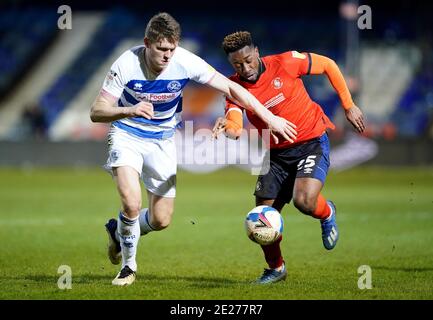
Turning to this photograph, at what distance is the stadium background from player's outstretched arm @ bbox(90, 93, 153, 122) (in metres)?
1.68

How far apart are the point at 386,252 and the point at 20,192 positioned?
1114cm

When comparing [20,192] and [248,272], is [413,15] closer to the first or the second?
[20,192]

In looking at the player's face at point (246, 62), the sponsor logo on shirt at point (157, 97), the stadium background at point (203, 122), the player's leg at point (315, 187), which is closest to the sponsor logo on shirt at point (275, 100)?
the player's face at point (246, 62)

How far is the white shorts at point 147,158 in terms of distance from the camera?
804 centimetres

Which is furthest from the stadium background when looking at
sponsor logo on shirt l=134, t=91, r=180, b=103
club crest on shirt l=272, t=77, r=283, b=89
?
club crest on shirt l=272, t=77, r=283, b=89

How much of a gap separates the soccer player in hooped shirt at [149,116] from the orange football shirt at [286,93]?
31 centimetres

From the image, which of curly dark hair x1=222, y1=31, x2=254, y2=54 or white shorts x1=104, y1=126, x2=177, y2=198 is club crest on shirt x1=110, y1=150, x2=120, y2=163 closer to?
white shorts x1=104, y1=126, x2=177, y2=198

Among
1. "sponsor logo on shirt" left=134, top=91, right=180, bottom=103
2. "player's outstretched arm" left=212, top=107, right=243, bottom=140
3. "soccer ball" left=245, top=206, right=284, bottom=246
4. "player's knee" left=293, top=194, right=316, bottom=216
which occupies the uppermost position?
"sponsor logo on shirt" left=134, top=91, right=180, bottom=103

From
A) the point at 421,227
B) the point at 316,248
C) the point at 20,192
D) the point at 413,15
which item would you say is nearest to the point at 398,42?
the point at 413,15

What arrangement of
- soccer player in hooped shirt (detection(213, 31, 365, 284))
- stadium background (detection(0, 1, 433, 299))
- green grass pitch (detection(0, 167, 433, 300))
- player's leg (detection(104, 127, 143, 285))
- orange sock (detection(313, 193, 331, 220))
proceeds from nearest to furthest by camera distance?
green grass pitch (detection(0, 167, 433, 300)) → player's leg (detection(104, 127, 143, 285)) → soccer player in hooped shirt (detection(213, 31, 365, 284)) → orange sock (detection(313, 193, 331, 220)) → stadium background (detection(0, 1, 433, 299))

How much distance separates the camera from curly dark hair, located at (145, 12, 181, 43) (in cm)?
750

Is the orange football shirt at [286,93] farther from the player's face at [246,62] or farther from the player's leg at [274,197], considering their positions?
the player's leg at [274,197]

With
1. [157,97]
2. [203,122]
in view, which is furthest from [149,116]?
[203,122]

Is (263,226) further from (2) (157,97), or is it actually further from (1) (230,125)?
(2) (157,97)
